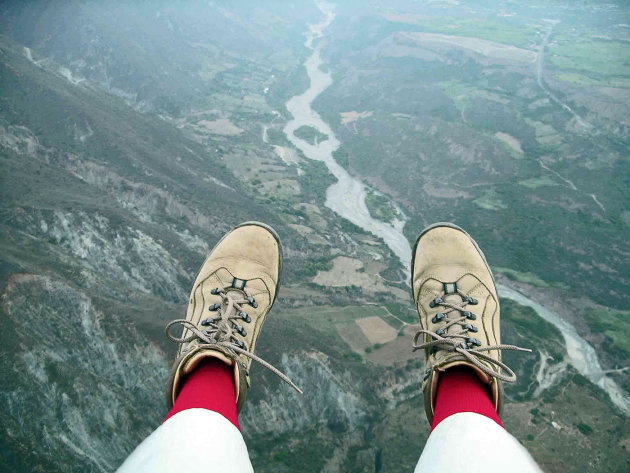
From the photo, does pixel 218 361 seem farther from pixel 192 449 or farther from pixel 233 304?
pixel 192 449

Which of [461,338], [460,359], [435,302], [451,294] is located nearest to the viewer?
[460,359]

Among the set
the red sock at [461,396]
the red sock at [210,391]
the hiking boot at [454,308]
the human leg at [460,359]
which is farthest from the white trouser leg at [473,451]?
the red sock at [210,391]

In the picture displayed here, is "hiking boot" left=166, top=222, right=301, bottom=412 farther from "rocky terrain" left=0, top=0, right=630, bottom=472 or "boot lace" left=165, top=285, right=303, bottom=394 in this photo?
"rocky terrain" left=0, top=0, right=630, bottom=472

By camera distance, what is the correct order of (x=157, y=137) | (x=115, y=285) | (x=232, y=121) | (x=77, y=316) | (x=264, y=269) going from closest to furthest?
(x=264, y=269)
(x=77, y=316)
(x=115, y=285)
(x=157, y=137)
(x=232, y=121)

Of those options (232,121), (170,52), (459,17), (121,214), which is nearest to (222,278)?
(121,214)

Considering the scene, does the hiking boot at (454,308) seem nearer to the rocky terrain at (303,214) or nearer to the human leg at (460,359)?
the human leg at (460,359)

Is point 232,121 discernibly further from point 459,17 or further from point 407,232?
point 459,17

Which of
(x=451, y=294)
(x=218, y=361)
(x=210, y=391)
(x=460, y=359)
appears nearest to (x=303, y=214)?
(x=451, y=294)
